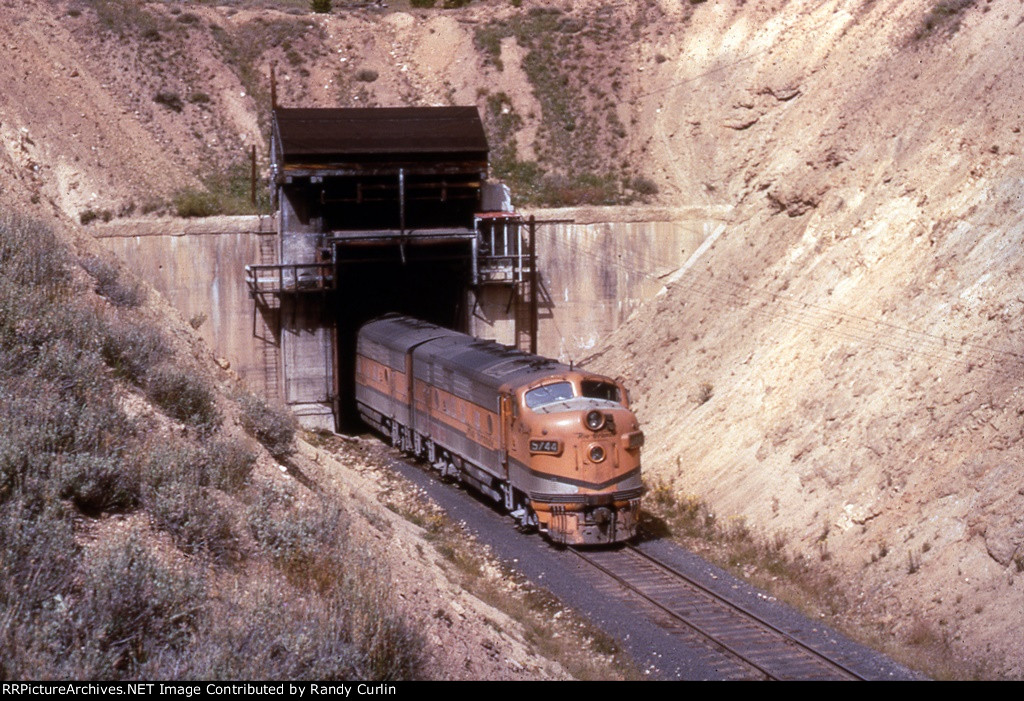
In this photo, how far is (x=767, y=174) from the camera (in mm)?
34000

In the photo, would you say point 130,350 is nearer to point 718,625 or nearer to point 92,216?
point 718,625

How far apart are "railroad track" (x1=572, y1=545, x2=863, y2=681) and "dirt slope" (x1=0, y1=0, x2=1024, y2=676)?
78.3 inches

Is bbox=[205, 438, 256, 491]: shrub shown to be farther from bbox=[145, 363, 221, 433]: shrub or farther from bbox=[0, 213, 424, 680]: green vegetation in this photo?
→ bbox=[145, 363, 221, 433]: shrub

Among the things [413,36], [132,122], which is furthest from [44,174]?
[413,36]

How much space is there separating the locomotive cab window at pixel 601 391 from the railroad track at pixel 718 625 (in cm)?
291

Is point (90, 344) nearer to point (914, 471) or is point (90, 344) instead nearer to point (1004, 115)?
point (914, 471)

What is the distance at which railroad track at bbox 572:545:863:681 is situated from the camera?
15.0 metres

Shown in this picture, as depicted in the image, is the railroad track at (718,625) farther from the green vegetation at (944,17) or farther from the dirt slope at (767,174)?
the green vegetation at (944,17)

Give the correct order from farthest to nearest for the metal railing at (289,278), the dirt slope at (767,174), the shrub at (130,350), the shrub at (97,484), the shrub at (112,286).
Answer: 1. the metal railing at (289,278)
2. the dirt slope at (767,174)
3. the shrub at (112,286)
4. the shrub at (130,350)
5. the shrub at (97,484)

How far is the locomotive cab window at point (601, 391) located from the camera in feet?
70.4

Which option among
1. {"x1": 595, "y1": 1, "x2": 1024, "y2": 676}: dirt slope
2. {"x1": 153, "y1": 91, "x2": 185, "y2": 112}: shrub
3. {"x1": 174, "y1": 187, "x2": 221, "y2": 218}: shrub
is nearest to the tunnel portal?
{"x1": 174, "y1": 187, "x2": 221, "y2": 218}: shrub

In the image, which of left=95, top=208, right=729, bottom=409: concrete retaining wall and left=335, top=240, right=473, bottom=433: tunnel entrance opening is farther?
left=335, top=240, right=473, bottom=433: tunnel entrance opening

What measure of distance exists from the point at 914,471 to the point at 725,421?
6150mm

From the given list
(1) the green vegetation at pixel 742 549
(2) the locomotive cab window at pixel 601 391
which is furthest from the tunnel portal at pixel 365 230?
(2) the locomotive cab window at pixel 601 391
